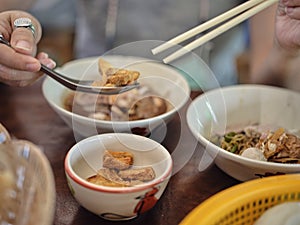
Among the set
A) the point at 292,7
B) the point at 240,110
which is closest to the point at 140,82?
the point at 240,110

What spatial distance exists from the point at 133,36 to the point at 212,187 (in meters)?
0.98

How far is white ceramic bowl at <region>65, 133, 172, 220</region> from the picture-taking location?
761mm

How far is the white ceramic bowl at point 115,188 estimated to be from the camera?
2.50 feet

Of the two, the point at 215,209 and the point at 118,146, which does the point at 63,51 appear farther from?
the point at 215,209

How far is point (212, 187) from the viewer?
923 millimetres

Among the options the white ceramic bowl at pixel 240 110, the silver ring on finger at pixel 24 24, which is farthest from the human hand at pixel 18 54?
the white ceramic bowl at pixel 240 110

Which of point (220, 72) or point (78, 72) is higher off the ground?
point (78, 72)

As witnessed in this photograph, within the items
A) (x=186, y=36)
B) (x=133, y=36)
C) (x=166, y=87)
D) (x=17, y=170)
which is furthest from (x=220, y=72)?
(x=17, y=170)

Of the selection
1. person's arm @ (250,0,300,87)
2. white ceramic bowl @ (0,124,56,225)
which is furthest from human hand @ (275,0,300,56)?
white ceramic bowl @ (0,124,56,225)

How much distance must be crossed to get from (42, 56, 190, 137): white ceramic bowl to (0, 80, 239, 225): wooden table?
0.15 feet

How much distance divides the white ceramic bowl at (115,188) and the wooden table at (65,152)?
0.05 meters

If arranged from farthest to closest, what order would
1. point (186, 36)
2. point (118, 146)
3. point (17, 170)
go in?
point (186, 36) → point (118, 146) → point (17, 170)

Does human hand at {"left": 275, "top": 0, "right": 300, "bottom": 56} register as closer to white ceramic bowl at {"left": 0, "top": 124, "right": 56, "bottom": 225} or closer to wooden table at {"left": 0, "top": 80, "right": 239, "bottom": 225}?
wooden table at {"left": 0, "top": 80, "right": 239, "bottom": 225}

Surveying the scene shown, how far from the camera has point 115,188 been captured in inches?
29.7
